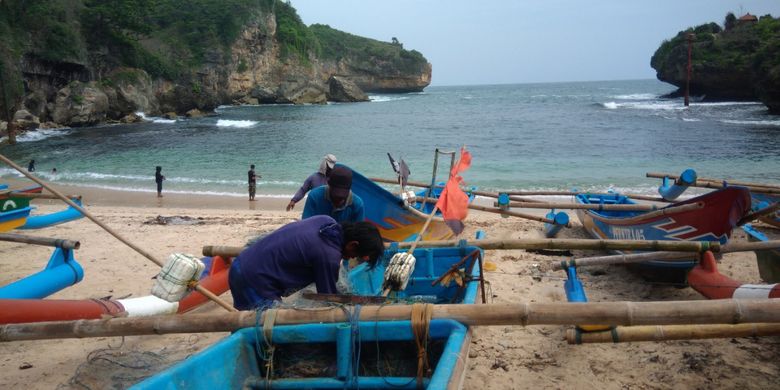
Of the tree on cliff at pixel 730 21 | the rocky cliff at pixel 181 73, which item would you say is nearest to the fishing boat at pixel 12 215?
the rocky cliff at pixel 181 73

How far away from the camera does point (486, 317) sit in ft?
10.3

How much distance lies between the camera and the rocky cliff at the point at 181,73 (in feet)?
118

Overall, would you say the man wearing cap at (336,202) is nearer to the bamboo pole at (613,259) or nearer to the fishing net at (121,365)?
the fishing net at (121,365)

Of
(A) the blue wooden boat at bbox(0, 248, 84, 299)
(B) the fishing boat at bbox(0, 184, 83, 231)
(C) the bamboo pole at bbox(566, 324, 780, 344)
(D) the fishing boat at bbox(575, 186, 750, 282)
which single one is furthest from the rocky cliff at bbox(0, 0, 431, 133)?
(C) the bamboo pole at bbox(566, 324, 780, 344)

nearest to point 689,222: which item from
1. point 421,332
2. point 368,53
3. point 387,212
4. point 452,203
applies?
point 452,203

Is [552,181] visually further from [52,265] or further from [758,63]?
[758,63]

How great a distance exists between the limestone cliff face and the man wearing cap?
3637cm

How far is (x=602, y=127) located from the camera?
33.4 meters

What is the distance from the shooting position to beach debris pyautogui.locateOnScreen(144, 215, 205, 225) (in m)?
10.9

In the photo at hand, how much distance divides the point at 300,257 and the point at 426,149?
77.7 feet

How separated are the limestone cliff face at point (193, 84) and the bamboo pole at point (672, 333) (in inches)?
1538

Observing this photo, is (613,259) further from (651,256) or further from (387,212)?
(387,212)

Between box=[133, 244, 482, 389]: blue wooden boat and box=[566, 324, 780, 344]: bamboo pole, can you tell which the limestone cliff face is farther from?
box=[566, 324, 780, 344]: bamboo pole

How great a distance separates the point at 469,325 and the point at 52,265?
14.4 ft
